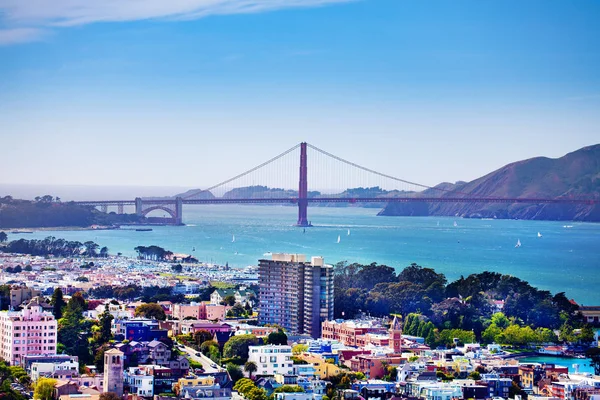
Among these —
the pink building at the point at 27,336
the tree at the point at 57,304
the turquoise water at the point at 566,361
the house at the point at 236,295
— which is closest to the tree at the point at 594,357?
the turquoise water at the point at 566,361

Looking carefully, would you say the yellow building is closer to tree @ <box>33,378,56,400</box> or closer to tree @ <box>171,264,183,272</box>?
tree @ <box>33,378,56,400</box>

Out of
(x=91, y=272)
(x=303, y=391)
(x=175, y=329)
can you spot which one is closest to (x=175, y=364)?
(x=303, y=391)

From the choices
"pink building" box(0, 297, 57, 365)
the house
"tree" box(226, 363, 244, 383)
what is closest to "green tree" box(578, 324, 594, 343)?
the house

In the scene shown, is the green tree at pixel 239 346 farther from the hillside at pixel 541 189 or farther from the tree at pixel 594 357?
the hillside at pixel 541 189

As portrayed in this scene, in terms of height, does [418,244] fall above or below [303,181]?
below

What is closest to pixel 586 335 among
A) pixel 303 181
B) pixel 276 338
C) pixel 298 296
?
pixel 298 296

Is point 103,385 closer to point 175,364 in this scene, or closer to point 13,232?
point 175,364

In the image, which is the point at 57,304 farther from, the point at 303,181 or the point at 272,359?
the point at 303,181
